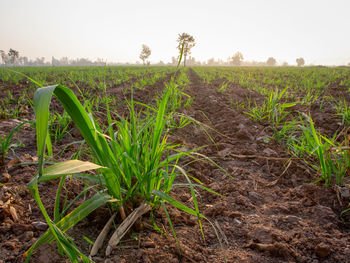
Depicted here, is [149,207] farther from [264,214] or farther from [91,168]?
[264,214]

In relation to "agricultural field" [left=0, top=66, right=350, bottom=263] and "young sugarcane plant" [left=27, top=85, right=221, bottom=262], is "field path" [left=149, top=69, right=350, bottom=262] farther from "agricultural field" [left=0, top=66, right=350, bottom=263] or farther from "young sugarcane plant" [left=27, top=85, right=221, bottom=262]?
"young sugarcane plant" [left=27, top=85, right=221, bottom=262]

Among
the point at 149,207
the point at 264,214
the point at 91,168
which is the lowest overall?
the point at 264,214

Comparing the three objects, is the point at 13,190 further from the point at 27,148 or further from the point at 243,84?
the point at 243,84

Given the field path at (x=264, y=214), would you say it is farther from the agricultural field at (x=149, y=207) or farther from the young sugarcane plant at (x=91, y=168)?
the young sugarcane plant at (x=91, y=168)

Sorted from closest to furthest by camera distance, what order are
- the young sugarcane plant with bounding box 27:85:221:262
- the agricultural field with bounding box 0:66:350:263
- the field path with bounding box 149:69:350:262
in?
1. the young sugarcane plant with bounding box 27:85:221:262
2. the agricultural field with bounding box 0:66:350:263
3. the field path with bounding box 149:69:350:262

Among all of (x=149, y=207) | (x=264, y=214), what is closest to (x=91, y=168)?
(x=149, y=207)

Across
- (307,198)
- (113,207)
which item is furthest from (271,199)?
(113,207)

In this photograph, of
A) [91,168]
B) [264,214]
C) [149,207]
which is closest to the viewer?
[91,168]

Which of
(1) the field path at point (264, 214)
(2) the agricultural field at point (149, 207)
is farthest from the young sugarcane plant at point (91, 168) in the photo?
(1) the field path at point (264, 214)

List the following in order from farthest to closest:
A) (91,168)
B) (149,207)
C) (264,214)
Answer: (264,214), (149,207), (91,168)

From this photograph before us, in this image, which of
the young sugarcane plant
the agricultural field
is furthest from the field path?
the young sugarcane plant

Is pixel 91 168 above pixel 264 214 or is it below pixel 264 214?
above

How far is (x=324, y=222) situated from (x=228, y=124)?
1.78 meters

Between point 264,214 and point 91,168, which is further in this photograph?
point 264,214
